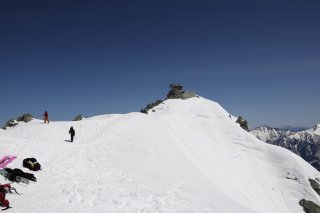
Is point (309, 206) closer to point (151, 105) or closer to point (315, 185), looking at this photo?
point (315, 185)

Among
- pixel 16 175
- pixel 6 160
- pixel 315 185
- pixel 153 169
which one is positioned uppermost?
pixel 6 160

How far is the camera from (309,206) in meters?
56.6

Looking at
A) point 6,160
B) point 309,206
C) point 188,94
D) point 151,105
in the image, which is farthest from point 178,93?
point 6,160

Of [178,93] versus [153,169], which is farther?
[178,93]

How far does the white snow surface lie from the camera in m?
18.8

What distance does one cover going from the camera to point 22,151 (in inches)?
1080

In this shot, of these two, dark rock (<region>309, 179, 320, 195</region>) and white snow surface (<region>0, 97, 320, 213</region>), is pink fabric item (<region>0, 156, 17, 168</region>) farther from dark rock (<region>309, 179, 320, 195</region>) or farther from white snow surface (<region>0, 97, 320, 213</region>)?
dark rock (<region>309, 179, 320, 195</region>)

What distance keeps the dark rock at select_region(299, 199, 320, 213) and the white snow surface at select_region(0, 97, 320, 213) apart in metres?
1.34

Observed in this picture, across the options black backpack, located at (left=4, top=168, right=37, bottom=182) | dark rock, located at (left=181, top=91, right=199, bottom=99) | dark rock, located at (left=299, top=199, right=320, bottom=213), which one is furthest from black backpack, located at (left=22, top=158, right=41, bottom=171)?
dark rock, located at (left=181, top=91, right=199, bottom=99)

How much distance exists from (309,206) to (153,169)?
4271cm

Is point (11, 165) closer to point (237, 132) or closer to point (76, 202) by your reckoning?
point (76, 202)

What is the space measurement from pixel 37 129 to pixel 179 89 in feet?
188

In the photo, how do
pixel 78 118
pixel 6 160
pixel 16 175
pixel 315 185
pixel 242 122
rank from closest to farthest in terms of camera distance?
pixel 16 175 < pixel 6 160 < pixel 315 185 < pixel 78 118 < pixel 242 122

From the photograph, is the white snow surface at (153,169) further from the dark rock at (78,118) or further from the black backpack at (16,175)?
the dark rock at (78,118)
